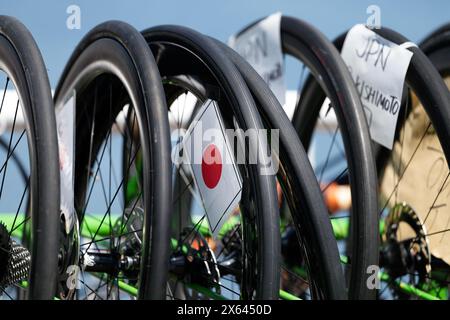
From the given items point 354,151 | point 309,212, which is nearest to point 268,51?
point 354,151

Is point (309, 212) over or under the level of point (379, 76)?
under

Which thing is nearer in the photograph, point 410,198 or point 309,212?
point 309,212

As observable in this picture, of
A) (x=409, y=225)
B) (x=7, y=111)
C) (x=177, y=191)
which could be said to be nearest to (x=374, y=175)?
(x=409, y=225)

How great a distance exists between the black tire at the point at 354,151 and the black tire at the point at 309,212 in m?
0.29

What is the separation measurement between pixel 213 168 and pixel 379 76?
0.62 metres

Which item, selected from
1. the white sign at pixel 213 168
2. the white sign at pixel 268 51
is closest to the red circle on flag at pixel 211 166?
the white sign at pixel 213 168

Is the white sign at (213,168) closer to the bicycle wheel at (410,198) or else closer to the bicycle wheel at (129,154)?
the bicycle wheel at (129,154)

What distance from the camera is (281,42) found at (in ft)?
8.41

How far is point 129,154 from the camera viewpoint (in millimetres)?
2248

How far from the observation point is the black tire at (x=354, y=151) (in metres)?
2.00

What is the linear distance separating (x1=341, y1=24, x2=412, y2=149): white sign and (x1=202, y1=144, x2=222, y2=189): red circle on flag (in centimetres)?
53

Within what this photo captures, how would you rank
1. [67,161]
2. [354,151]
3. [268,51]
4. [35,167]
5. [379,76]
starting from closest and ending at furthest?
[35,167], [67,161], [354,151], [379,76], [268,51]

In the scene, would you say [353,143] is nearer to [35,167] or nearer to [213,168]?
[213,168]
